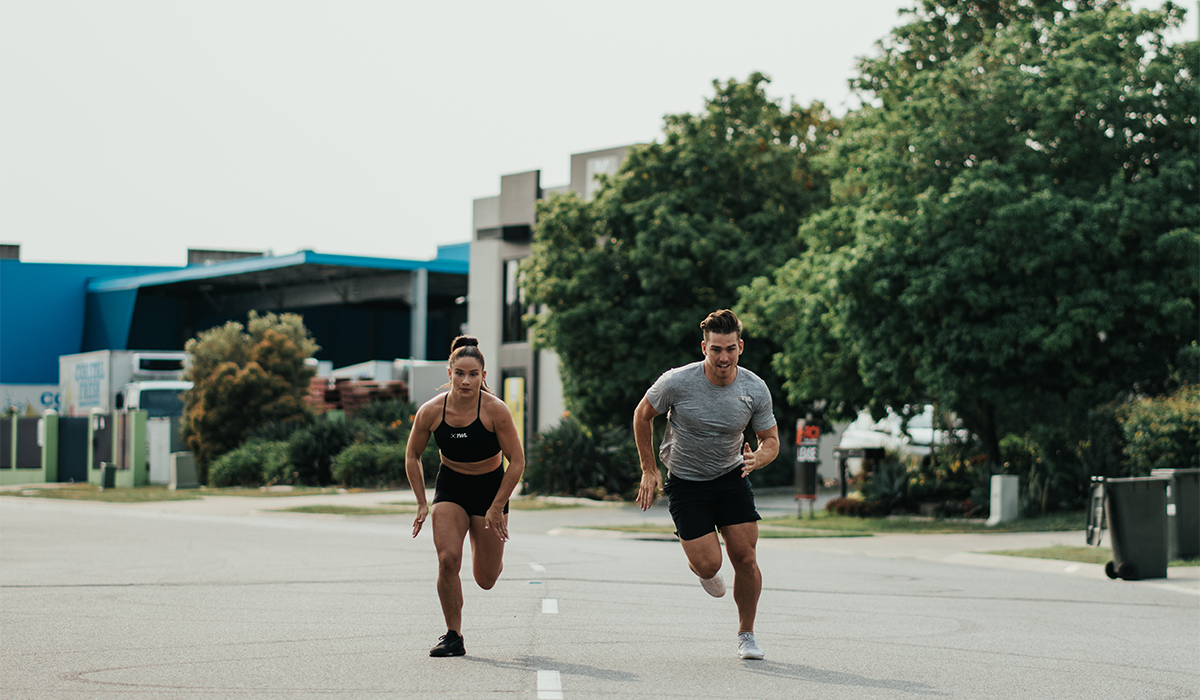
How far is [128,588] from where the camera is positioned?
37.9 ft

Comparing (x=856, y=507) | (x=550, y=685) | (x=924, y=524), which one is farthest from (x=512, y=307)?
(x=550, y=685)

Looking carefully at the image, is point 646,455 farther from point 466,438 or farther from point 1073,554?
point 1073,554

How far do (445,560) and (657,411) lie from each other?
4.65 feet

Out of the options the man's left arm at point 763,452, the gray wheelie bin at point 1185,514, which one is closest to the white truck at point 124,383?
the gray wheelie bin at point 1185,514

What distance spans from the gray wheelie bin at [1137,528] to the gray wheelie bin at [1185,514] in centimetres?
142

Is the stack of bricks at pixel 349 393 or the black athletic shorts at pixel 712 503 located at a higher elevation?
the stack of bricks at pixel 349 393

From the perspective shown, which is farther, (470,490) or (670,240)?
(670,240)

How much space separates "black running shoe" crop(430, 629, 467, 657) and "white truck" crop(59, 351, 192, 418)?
128 feet

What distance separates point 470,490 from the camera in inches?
305

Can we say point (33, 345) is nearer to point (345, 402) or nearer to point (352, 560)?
point (345, 402)

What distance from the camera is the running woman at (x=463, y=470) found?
754 centimetres

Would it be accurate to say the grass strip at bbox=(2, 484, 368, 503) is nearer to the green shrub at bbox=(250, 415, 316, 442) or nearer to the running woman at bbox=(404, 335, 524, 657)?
the green shrub at bbox=(250, 415, 316, 442)

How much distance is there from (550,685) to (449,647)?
1.07 meters

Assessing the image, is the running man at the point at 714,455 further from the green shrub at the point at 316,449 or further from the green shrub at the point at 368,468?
the green shrub at the point at 316,449
